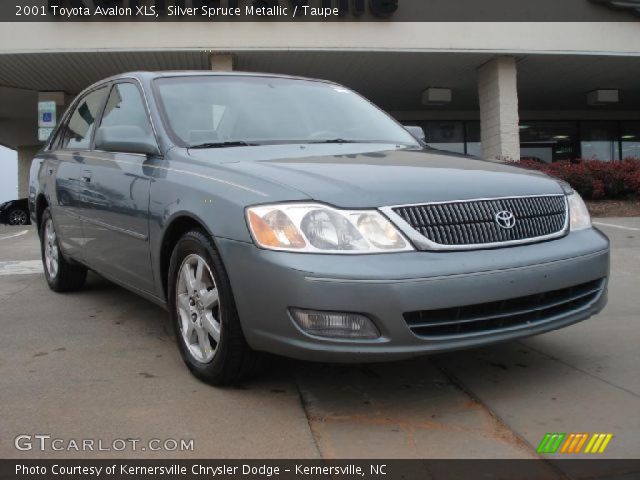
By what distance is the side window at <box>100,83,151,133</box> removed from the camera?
12.4 feet

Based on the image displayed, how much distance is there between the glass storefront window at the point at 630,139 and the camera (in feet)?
72.1

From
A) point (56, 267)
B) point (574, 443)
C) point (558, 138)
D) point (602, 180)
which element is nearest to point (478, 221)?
point (574, 443)

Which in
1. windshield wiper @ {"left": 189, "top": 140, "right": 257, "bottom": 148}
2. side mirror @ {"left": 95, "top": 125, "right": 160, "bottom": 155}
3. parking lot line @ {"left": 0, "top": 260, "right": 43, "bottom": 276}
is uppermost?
side mirror @ {"left": 95, "top": 125, "right": 160, "bottom": 155}

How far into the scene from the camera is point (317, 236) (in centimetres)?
251

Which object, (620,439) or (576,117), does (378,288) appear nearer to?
(620,439)

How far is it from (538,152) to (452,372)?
64.5 feet

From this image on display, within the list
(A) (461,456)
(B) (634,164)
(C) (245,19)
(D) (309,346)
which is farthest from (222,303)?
(B) (634,164)

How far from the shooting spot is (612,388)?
9.55ft

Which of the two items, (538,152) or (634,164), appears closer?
(634,164)

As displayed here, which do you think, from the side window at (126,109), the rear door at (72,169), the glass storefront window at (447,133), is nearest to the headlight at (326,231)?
the side window at (126,109)
